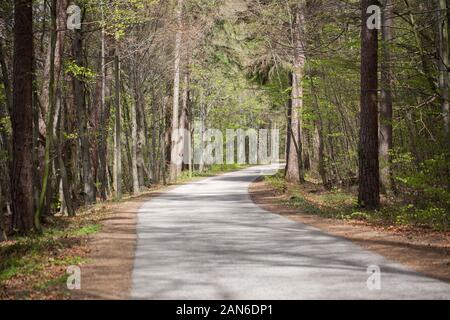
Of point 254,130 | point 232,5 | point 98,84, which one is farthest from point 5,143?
point 254,130

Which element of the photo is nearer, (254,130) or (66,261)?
(66,261)

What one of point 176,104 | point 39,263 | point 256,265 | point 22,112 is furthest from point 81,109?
point 256,265

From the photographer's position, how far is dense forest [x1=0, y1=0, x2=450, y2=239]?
14914 mm

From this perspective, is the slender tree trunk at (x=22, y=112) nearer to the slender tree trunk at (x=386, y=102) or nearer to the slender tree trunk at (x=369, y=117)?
the slender tree trunk at (x=369, y=117)

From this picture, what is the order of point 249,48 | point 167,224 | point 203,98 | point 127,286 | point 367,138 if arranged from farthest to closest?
point 203,98 → point 249,48 → point 367,138 → point 167,224 → point 127,286

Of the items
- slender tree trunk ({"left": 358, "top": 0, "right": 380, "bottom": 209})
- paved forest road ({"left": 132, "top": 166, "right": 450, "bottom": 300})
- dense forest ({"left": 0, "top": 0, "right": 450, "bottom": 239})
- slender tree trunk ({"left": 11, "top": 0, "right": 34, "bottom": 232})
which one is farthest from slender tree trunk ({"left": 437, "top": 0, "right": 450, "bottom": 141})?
slender tree trunk ({"left": 11, "top": 0, "right": 34, "bottom": 232})

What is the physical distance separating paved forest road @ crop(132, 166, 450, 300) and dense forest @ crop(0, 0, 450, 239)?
3.51 metres

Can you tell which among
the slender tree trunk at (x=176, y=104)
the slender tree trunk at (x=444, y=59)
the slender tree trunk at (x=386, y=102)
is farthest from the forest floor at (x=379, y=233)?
the slender tree trunk at (x=176, y=104)

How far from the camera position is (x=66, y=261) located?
32.9 feet

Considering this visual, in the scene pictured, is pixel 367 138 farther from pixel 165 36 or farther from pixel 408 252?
pixel 165 36

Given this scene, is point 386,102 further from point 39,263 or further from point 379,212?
point 39,263

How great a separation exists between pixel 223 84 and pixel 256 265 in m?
37.6

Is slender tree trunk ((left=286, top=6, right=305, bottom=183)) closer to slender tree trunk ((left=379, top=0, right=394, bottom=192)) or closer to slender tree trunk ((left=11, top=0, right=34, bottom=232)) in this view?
slender tree trunk ((left=379, top=0, right=394, bottom=192))

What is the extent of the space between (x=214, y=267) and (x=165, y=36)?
2317 centimetres
